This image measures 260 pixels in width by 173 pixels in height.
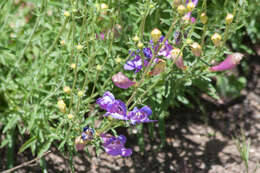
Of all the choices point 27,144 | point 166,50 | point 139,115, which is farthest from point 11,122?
point 166,50

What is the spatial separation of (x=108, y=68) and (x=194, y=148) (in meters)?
1.22

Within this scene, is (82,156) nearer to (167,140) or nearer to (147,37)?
(167,140)

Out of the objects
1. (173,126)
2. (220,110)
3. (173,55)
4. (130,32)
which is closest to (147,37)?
(130,32)

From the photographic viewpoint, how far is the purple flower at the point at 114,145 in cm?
247

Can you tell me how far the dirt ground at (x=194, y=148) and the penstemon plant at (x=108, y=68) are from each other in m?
0.32

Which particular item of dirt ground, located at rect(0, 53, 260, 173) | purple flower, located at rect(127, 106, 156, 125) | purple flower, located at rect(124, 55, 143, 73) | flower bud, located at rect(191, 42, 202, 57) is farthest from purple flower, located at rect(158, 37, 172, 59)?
dirt ground, located at rect(0, 53, 260, 173)

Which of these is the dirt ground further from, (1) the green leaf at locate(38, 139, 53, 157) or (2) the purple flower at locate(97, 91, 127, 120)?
(2) the purple flower at locate(97, 91, 127, 120)

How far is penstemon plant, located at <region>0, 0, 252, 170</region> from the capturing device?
6.93ft

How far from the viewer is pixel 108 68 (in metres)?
2.77

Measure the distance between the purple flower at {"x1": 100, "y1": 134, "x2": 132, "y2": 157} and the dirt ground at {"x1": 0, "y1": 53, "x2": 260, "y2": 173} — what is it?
0.69 meters

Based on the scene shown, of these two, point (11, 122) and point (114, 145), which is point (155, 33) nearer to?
point (114, 145)

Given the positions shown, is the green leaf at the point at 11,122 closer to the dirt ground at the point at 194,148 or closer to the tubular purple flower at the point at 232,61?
the dirt ground at the point at 194,148

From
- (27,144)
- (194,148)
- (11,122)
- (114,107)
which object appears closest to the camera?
(114,107)

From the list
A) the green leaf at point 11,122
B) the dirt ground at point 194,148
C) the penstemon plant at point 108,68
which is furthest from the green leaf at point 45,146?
the dirt ground at point 194,148
